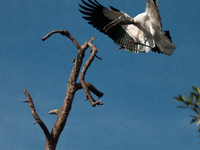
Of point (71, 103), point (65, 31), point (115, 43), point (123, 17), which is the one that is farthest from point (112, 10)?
point (71, 103)

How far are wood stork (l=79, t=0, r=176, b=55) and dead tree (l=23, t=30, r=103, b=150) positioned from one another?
1.28 metres

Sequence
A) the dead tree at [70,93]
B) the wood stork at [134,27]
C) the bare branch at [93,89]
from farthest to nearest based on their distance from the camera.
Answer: the wood stork at [134,27] < the bare branch at [93,89] < the dead tree at [70,93]

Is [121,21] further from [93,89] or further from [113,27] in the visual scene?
[93,89]

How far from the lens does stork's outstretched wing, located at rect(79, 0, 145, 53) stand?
7557 mm

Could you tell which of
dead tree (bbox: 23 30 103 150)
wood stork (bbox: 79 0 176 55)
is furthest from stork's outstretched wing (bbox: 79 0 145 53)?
dead tree (bbox: 23 30 103 150)

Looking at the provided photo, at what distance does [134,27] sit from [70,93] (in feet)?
9.76

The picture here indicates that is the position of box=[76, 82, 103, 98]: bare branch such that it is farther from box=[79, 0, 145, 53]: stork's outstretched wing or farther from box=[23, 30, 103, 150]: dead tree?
box=[79, 0, 145, 53]: stork's outstretched wing

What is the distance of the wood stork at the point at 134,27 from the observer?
700 cm

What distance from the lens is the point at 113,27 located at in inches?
307

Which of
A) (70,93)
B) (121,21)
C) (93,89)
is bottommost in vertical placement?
(70,93)

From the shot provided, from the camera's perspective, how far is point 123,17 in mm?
7469

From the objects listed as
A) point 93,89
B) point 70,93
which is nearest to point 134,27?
point 93,89

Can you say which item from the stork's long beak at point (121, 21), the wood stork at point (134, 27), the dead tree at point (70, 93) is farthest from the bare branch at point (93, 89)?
the stork's long beak at point (121, 21)

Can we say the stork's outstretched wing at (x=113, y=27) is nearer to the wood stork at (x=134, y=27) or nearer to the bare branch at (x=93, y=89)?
the wood stork at (x=134, y=27)
